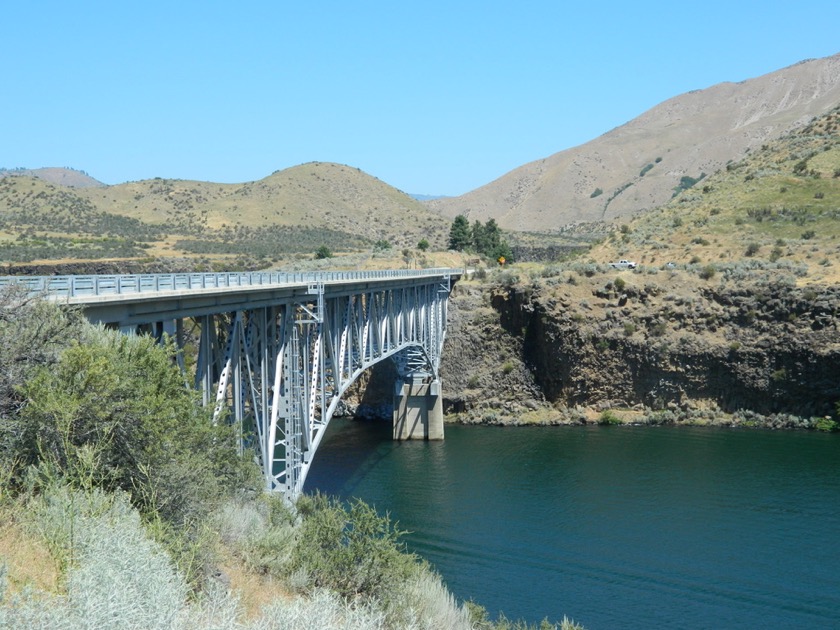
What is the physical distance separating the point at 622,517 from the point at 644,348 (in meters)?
21.9

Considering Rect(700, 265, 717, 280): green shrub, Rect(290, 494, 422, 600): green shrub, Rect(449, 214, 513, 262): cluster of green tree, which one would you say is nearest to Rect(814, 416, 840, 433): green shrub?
Rect(700, 265, 717, 280): green shrub

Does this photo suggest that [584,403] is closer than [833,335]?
No

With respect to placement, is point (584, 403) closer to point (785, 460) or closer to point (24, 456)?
point (785, 460)

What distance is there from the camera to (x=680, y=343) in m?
52.1

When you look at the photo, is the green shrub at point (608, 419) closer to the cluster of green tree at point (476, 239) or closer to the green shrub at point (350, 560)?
the cluster of green tree at point (476, 239)

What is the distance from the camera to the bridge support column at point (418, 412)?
1941 inches

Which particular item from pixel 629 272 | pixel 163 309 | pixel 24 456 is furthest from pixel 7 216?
pixel 24 456

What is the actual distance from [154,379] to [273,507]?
18.4 ft

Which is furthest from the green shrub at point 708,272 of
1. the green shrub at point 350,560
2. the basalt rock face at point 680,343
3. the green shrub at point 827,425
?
the green shrub at point 350,560

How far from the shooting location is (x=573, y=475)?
38750 millimetres

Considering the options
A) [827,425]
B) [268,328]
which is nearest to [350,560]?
[268,328]

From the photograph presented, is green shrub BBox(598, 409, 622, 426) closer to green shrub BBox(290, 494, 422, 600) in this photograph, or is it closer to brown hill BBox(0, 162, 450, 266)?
brown hill BBox(0, 162, 450, 266)

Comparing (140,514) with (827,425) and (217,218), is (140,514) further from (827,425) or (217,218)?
(217,218)

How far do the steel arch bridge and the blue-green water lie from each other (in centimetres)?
551
